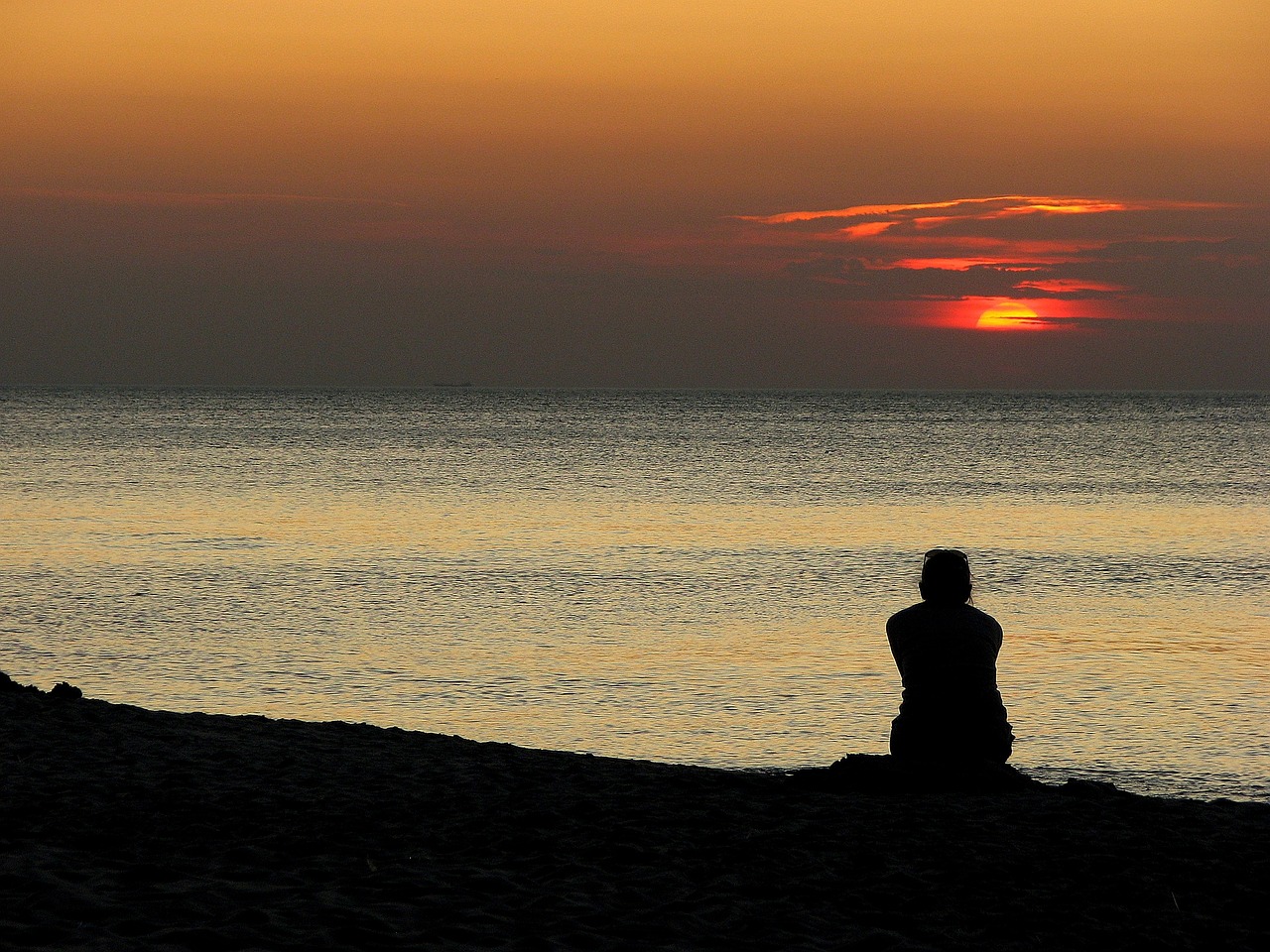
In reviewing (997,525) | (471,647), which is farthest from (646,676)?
(997,525)

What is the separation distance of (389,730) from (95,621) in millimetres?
10817

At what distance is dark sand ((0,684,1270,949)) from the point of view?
6316mm

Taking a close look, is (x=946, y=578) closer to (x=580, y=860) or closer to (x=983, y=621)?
(x=983, y=621)

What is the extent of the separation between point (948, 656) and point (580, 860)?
103 inches

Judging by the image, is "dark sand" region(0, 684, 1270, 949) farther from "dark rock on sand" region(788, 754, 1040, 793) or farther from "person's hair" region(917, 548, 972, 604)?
"person's hair" region(917, 548, 972, 604)

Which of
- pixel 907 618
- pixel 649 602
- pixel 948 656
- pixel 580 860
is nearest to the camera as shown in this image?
pixel 580 860

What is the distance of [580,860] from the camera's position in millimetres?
7574

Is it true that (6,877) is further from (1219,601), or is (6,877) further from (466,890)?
(1219,601)

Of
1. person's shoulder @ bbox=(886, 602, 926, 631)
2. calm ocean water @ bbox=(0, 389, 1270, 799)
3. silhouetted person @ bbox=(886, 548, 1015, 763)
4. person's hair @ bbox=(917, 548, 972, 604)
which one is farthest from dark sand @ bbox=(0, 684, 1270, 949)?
calm ocean water @ bbox=(0, 389, 1270, 799)

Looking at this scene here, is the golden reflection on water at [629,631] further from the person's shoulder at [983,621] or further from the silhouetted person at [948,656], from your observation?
the person's shoulder at [983,621]

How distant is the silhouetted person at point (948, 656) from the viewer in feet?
28.0

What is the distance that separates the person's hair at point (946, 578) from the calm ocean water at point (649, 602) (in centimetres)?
522

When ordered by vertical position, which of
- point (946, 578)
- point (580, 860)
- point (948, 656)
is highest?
point (946, 578)

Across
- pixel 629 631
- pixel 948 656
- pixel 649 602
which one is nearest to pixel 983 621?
pixel 948 656
